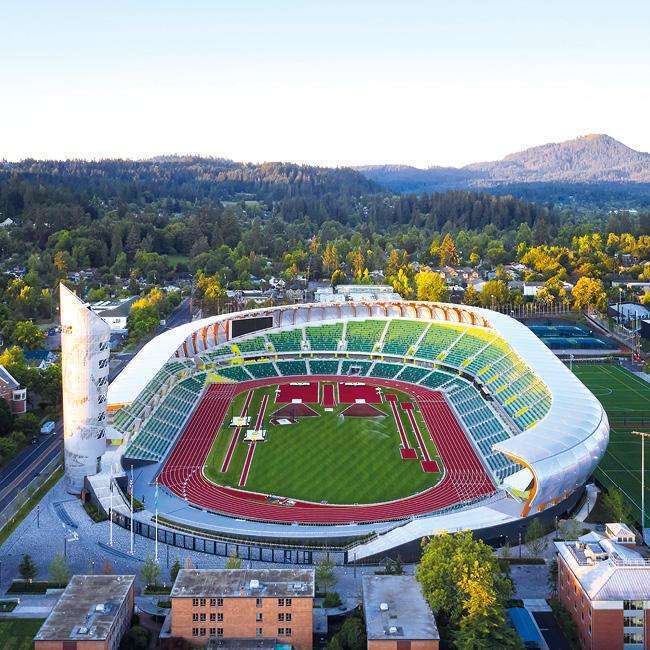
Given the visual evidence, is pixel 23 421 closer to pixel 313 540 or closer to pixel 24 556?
pixel 24 556

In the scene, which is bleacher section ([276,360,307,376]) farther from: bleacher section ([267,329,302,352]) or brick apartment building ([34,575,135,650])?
brick apartment building ([34,575,135,650])

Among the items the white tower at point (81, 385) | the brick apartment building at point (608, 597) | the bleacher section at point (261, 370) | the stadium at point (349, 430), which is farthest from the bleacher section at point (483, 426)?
the white tower at point (81, 385)

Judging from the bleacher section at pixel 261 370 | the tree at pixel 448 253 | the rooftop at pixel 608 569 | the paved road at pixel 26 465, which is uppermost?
the rooftop at pixel 608 569

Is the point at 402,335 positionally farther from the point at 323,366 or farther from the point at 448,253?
the point at 448,253

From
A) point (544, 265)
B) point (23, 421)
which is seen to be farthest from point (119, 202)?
point (23, 421)

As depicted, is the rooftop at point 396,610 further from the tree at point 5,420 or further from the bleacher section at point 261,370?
the bleacher section at point 261,370
